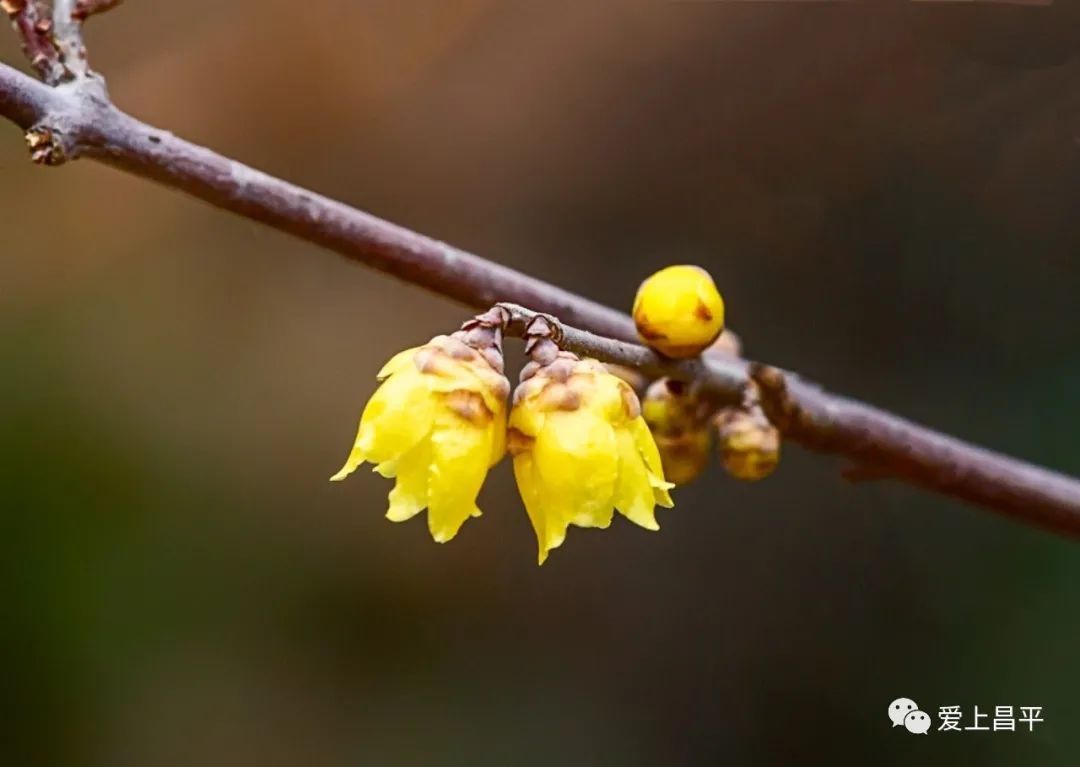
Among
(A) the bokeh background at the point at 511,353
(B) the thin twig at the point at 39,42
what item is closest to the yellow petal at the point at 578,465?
(B) the thin twig at the point at 39,42

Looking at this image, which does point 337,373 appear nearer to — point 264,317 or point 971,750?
point 264,317

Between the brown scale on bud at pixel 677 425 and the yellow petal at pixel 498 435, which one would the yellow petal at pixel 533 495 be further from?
the brown scale on bud at pixel 677 425

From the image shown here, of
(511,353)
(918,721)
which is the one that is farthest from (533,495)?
(511,353)

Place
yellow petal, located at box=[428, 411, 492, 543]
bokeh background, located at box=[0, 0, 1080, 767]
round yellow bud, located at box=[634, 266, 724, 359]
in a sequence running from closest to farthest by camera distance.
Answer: yellow petal, located at box=[428, 411, 492, 543] < round yellow bud, located at box=[634, 266, 724, 359] < bokeh background, located at box=[0, 0, 1080, 767]

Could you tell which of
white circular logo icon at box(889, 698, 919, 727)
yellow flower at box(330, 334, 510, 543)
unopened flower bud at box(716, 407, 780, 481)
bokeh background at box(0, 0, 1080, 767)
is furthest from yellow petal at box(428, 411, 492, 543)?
bokeh background at box(0, 0, 1080, 767)

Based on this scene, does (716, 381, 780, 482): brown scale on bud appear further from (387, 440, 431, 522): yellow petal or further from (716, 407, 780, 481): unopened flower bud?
(387, 440, 431, 522): yellow petal

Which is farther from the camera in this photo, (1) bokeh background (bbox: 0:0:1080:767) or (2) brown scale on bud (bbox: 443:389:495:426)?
(1) bokeh background (bbox: 0:0:1080:767)
